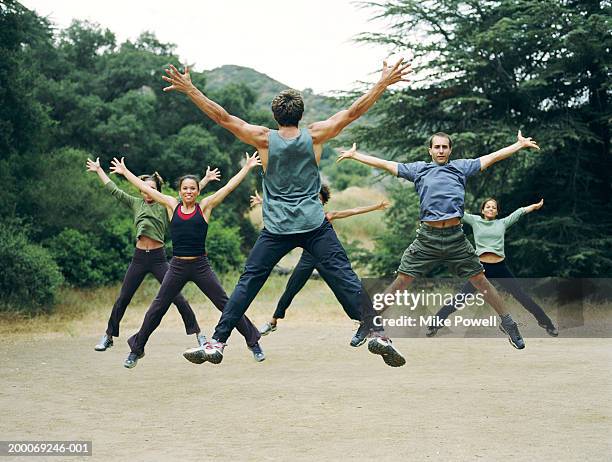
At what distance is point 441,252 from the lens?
902cm

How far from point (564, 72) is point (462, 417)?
1447 cm

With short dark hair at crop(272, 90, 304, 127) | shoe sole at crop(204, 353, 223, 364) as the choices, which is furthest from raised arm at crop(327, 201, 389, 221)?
shoe sole at crop(204, 353, 223, 364)

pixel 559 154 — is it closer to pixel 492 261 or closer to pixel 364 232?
pixel 492 261

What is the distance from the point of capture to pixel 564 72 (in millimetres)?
21781

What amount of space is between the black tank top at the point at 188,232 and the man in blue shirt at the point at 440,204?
5.24ft

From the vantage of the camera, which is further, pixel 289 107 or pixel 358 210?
pixel 358 210

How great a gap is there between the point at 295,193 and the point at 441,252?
2.07 metres

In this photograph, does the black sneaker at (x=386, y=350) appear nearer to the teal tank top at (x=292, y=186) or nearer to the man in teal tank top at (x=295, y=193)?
the man in teal tank top at (x=295, y=193)

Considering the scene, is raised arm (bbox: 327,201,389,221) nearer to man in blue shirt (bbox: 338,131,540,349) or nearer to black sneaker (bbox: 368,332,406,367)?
man in blue shirt (bbox: 338,131,540,349)

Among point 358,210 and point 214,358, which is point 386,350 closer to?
point 214,358

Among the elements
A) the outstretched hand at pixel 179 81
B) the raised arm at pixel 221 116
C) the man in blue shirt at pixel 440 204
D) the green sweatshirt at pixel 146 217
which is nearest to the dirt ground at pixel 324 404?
the man in blue shirt at pixel 440 204

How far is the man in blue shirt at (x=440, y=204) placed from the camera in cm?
888

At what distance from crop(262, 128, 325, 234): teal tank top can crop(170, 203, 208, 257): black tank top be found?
61.7 inches

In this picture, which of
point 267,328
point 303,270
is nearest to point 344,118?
point 303,270
